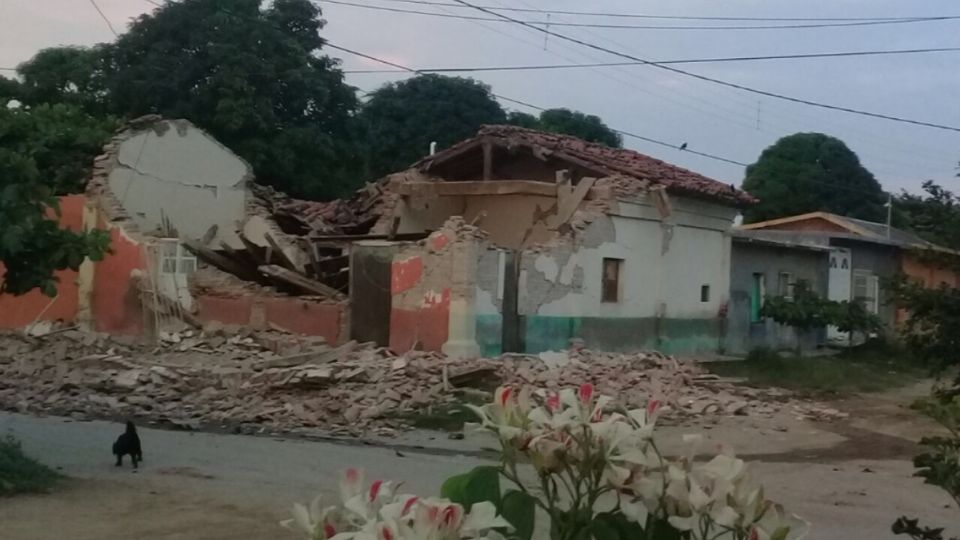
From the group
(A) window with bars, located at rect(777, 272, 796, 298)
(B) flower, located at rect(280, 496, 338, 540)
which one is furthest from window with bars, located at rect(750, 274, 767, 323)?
(B) flower, located at rect(280, 496, 338, 540)

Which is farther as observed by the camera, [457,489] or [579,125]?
[579,125]

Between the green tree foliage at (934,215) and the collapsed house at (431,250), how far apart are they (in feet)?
48.4

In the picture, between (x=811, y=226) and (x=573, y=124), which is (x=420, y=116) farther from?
(x=811, y=226)

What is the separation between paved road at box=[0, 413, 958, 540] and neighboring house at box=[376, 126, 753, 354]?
6311 mm

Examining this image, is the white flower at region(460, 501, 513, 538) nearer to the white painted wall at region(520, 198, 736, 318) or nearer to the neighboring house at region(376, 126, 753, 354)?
the neighboring house at region(376, 126, 753, 354)

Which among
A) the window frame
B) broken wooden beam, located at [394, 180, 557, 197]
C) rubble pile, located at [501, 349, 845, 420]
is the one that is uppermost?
broken wooden beam, located at [394, 180, 557, 197]

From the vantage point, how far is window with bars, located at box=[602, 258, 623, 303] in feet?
78.3

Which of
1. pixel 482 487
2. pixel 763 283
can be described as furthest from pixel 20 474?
pixel 763 283

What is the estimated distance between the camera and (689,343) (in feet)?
87.5

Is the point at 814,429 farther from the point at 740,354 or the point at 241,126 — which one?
the point at 241,126

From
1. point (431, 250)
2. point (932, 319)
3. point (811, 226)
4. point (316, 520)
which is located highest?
point (811, 226)

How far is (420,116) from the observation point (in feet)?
159

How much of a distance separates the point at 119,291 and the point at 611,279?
384 inches

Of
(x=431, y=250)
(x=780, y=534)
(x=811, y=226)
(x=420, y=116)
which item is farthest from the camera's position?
(x=420, y=116)
